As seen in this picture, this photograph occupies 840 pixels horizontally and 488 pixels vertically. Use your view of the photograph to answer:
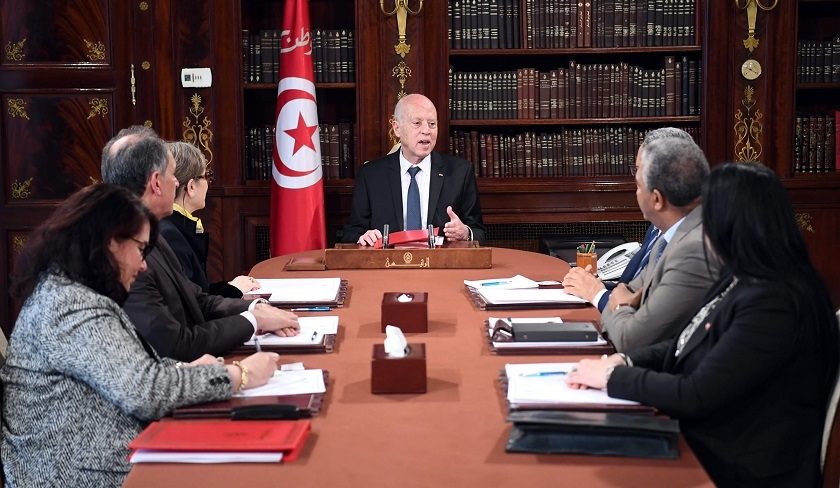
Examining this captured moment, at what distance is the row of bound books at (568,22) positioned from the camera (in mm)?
6000

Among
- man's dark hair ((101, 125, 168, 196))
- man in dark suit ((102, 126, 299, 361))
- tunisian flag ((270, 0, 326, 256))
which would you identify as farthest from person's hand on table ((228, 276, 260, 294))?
tunisian flag ((270, 0, 326, 256))

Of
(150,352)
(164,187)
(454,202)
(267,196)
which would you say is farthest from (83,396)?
(267,196)

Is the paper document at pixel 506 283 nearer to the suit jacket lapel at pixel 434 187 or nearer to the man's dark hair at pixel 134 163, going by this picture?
the man's dark hair at pixel 134 163

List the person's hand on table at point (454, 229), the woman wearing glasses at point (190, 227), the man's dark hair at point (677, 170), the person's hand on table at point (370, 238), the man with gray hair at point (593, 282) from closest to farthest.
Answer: the man's dark hair at point (677, 170) → the man with gray hair at point (593, 282) → the woman wearing glasses at point (190, 227) → the person's hand on table at point (370, 238) → the person's hand on table at point (454, 229)

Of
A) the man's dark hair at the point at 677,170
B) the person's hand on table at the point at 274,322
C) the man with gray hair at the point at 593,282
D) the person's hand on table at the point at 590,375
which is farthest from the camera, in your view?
the man with gray hair at the point at 593,282

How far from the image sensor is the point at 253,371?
2.29 meters

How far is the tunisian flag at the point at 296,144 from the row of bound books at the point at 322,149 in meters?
0.38

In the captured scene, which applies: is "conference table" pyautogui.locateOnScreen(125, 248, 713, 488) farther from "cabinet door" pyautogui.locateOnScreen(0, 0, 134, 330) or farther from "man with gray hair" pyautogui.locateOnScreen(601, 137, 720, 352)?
"cabinet door" pyautogui.locateOnScreen(0, 0, 134, 330)

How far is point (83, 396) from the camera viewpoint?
2209 mm

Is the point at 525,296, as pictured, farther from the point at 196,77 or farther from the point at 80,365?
the point at 196,77

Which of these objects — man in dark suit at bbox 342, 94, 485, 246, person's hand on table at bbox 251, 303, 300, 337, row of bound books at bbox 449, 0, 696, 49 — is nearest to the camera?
person's hand on table at bbox 251, 303, 300, 337

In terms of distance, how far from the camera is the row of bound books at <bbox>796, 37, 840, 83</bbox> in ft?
20.0

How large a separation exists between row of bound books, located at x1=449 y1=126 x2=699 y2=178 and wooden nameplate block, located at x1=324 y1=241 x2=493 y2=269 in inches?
82.5

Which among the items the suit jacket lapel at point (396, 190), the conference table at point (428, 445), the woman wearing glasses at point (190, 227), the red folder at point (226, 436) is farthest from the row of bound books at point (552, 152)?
the red folder at point (226, 436)
